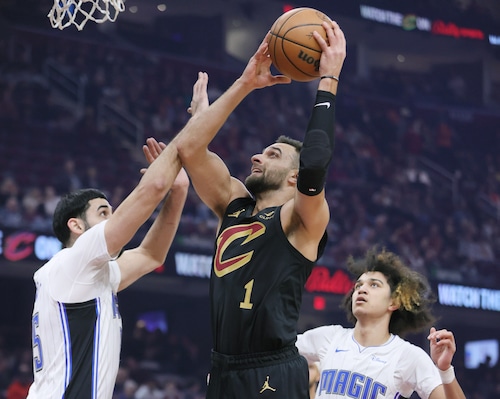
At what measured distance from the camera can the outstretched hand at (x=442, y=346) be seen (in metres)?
4.67

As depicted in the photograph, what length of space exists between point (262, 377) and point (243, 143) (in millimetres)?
16703

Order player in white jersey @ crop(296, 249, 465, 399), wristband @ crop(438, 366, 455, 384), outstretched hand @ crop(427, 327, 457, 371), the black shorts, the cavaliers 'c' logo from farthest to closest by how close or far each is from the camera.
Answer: player in white jersey @ crop(296, 249, 465, 399)
wristband @ crop(438, 366, 455, 384)
outstretched hand @ crop(427, 327, 457, 371)
the cavaliers 'c' logo
the black shorts

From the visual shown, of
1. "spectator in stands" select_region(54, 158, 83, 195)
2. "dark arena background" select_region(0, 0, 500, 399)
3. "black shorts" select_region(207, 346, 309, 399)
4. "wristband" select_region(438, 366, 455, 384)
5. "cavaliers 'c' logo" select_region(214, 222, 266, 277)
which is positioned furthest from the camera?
"dark arena background" select_region(0, 0, 500, 399)

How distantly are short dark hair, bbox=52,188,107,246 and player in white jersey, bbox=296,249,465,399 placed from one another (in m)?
1.70

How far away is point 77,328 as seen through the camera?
14.3ft

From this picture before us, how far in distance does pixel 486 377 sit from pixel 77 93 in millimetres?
11203

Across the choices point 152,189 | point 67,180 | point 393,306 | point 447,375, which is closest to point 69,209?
point 152,189

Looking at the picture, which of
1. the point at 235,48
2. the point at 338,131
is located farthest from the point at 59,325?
the point at 235,48

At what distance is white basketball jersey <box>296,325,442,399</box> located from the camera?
5.08m

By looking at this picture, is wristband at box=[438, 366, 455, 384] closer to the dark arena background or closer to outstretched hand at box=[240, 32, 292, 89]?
outstretched hand at box=[240, 32, 292, 89]

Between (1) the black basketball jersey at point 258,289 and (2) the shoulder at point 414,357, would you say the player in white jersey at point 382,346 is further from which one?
(1) the black basketball jersey at point 258,289

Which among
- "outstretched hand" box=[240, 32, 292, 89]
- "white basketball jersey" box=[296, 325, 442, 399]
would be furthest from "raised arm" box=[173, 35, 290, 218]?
"white basketball jersey" box=[296, 325, 442, 399]

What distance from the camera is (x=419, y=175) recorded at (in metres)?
23.3

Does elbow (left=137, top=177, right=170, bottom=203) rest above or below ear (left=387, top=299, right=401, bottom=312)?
above
